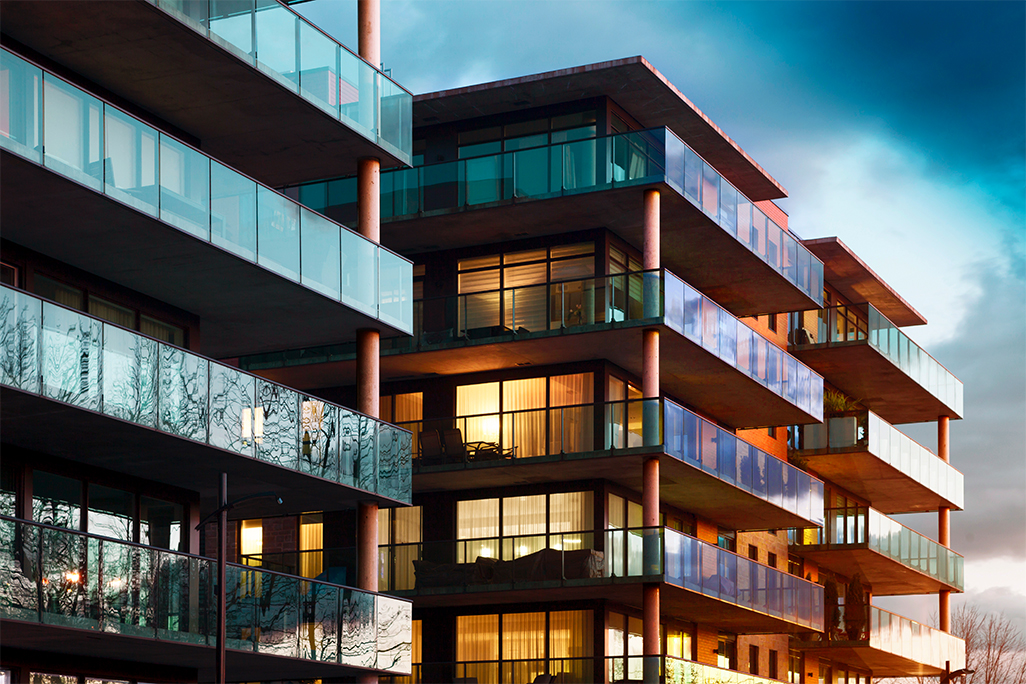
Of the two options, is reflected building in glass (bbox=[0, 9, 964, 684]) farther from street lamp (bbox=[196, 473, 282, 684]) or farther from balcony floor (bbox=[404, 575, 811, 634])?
street lamp (bbox=[196, 473, 282, 684])

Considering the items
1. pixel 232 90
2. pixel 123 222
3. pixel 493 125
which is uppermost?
pixel 493 125

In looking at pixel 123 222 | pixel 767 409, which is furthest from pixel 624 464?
pixel 123 222

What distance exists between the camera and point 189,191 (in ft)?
77.5

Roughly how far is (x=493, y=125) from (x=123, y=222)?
1684 cm

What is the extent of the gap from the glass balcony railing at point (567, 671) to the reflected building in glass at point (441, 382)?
0.26 feet

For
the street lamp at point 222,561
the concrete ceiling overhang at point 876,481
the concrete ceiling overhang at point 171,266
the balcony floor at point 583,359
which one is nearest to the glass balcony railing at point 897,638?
the concrete ceiling overhang at point 876,481

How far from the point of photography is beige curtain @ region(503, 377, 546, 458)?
35.9 meters

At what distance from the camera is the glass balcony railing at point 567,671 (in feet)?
113

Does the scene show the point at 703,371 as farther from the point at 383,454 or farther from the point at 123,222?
the point at 123,222

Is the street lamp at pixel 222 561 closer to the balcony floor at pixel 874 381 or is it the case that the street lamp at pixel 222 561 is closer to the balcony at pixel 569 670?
the balcony at pixel 569 670

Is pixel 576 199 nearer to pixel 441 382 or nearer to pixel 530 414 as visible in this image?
pixel 530 414

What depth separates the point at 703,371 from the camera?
126 feet

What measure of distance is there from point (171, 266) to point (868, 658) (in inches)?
1388

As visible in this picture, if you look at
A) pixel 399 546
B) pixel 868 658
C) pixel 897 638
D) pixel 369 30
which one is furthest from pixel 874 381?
pixel 369 30
